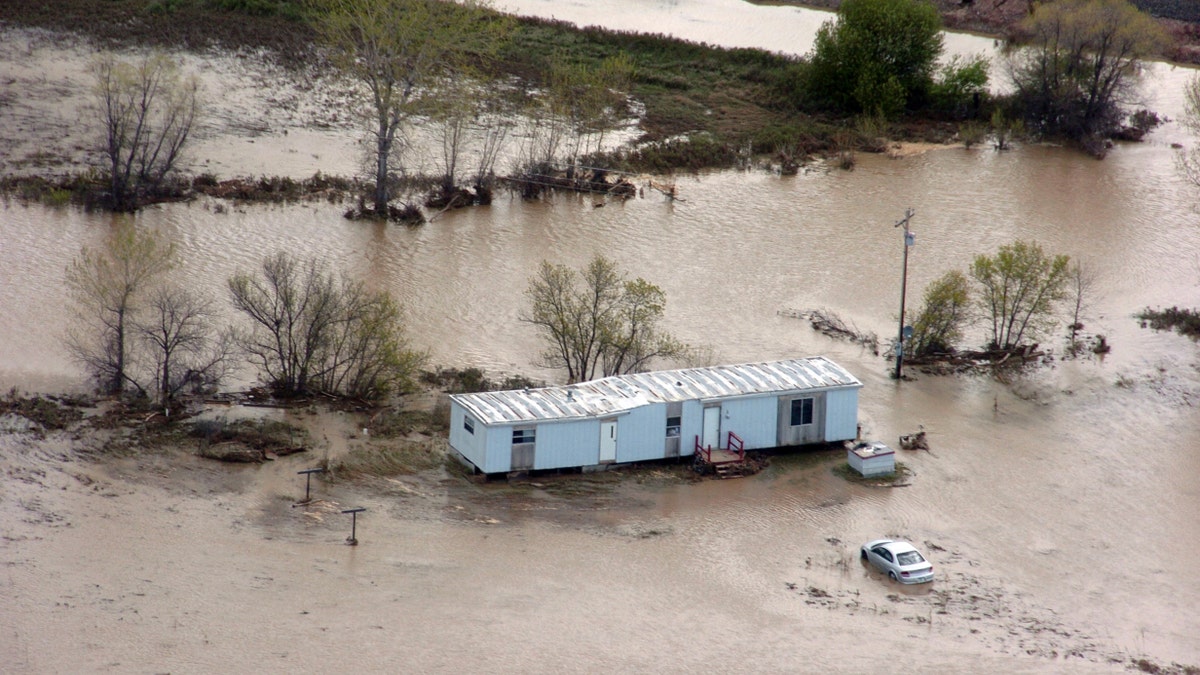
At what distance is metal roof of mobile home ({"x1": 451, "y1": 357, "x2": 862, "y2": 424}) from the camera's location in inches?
1185

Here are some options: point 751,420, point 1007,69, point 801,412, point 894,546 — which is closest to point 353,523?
point 751,420

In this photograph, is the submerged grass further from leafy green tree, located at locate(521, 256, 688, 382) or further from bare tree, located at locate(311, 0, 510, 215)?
bare tree, located at locate(311, 0, 510, 215)

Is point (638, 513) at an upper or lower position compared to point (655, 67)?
lower

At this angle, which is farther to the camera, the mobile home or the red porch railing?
the red porch railing

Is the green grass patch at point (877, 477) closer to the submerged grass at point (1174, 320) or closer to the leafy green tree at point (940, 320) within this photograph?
the leafy green tree at point (940, 320)

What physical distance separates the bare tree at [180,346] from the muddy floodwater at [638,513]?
81.2 inches

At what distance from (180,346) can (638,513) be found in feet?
38.2

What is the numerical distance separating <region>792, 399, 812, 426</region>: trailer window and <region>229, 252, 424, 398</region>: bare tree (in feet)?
29.0

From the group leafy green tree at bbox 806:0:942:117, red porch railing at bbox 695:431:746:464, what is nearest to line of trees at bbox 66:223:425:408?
red porch railing at bbox 695:431:746:464

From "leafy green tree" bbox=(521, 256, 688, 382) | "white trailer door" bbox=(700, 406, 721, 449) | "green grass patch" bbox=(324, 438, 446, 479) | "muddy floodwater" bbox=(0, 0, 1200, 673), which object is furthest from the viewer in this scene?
"leafy green tree" bbox=(521, 256, 688, 382)

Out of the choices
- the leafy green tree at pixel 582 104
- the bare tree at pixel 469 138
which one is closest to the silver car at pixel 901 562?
the bare tree at pixel 469 138

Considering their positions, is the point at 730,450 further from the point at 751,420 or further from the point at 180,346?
the point at 180,346

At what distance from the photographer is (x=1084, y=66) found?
57.8 m

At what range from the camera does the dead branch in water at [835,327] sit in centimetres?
3812
